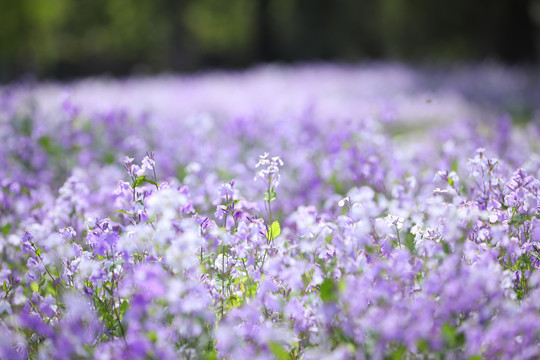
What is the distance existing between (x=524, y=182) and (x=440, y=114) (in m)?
8.41

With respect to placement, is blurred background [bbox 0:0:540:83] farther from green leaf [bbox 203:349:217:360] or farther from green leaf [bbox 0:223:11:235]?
green leaf [bbox 203:349:217:360]

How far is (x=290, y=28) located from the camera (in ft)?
127

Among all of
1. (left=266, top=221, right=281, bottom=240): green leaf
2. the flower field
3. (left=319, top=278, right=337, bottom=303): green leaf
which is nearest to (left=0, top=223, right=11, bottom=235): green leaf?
the flower field

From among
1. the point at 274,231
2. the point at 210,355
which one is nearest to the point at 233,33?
the point at 274,231

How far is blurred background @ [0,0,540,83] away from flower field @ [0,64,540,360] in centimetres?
2144

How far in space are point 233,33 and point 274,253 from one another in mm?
41207

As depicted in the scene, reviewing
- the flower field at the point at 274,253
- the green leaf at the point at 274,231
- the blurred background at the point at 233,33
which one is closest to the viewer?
the flower field at the point at 274,253

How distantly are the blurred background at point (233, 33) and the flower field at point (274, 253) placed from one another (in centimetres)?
2144

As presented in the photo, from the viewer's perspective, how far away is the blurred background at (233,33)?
2980 centimetres

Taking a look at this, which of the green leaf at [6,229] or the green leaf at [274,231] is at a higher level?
the green leaf at [274,231]

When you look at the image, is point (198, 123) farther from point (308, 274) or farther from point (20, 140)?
point (308, 274)

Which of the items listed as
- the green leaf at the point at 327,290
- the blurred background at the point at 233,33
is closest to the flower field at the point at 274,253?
the green leaf at the point at 327,290

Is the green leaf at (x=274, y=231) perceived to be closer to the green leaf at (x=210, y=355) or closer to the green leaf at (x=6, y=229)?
the green leaf at (x=210, y=355)

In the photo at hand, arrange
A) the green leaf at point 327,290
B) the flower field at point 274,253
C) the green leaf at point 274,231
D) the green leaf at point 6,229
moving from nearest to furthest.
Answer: the flower field at point 274,253 < the green leaf at point 327,290 < the green leaf at point 274,231 < the green leaf at point 6,229
